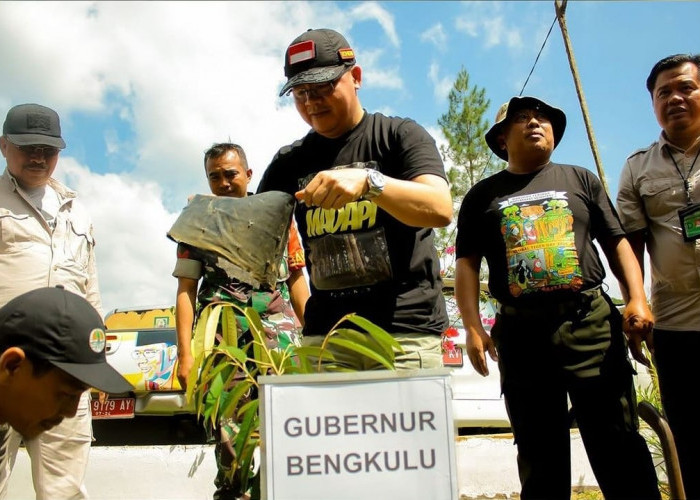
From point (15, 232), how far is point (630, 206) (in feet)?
8.88

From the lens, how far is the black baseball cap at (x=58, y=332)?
1626 mm

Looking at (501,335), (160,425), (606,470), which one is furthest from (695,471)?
(160,425)

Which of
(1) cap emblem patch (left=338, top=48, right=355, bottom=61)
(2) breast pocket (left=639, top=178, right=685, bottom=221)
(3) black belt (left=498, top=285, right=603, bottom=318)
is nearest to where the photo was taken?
(1) cap emblem patch (left=338, top=48, right=355, bottom=61)

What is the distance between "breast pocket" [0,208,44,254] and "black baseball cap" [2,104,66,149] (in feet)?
1.10

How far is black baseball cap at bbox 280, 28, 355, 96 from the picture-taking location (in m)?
2.05

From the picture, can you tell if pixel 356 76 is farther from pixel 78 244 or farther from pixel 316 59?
pixel 78 244

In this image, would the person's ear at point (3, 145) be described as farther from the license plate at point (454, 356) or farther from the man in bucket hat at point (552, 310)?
the license plate at point (454, 356)

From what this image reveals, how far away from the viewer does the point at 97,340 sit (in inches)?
68.9

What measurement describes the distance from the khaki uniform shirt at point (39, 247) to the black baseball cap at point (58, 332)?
1272 mm

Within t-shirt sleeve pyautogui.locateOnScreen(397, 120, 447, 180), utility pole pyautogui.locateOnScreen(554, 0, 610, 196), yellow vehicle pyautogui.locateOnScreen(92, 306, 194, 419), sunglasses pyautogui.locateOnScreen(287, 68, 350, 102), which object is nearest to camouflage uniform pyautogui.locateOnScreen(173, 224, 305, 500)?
sunglasses pyautogui.locateOnScreen(287, 68, 350, 102)

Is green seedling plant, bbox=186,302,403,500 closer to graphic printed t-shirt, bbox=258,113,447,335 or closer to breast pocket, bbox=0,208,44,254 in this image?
graphic printed t-shirt, bbox=258,113,447,335

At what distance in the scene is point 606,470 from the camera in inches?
89.7

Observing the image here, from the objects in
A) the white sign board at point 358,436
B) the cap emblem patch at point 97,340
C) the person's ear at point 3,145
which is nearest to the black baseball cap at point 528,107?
the white sign board at point 358,436

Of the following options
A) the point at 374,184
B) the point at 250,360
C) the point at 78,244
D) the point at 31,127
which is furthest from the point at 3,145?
the point at 374,184
